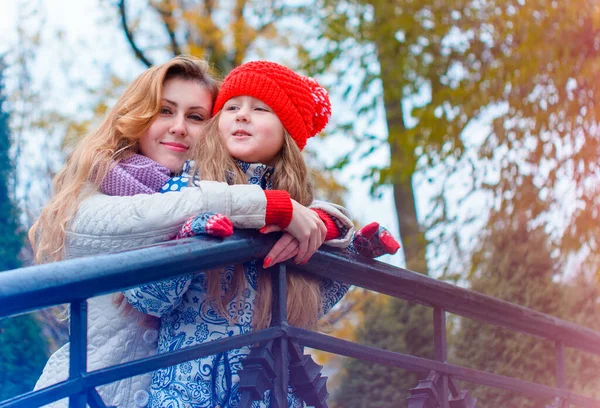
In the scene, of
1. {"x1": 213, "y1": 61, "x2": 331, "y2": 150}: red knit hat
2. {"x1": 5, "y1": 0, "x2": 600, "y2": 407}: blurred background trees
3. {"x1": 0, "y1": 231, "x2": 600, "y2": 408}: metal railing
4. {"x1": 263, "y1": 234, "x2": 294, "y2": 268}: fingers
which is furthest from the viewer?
{"x1": 5, "y1": 0, "x2": 600, "y2": 407}: blurred background trees

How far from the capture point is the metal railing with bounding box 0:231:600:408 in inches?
44.5

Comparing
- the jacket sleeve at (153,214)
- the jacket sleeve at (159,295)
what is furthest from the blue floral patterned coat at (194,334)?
the jacket sleeve at (153,214)

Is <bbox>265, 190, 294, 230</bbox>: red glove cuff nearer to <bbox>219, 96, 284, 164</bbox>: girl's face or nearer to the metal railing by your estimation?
the metal railing

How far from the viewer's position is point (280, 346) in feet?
5.09

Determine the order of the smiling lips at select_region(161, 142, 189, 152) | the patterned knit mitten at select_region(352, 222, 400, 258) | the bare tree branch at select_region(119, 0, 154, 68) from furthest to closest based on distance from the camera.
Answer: the bare tree branch at select_region(119, 0, 154, 68) < the smiling lips at select_region(161, 142, 189, 152) < the patterned knit mitten at select_region(352, 222, 400, 258)

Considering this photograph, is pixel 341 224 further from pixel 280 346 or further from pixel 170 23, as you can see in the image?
pixel 170 23

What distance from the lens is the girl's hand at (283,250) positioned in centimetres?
161

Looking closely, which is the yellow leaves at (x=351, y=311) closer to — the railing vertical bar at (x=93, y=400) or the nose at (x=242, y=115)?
the nose at (x=242, y=115)

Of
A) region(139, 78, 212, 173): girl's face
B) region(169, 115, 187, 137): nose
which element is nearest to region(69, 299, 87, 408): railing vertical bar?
region(139, 78, 212, 173): girl's face

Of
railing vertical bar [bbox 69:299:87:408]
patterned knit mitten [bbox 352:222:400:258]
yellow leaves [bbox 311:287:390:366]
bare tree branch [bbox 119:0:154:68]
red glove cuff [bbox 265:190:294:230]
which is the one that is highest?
bare tree branch [bbox 119:0:154:68]

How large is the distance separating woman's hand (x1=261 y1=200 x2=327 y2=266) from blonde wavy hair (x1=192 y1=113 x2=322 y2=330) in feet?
0.35

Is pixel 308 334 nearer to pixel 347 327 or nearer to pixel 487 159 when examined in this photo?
pixel 487 159

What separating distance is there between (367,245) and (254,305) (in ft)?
1.03

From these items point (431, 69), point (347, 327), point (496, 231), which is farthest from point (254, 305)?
point (347, 327)
